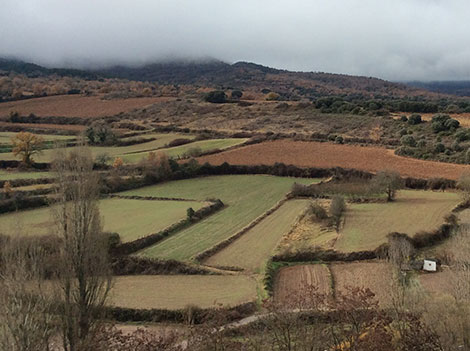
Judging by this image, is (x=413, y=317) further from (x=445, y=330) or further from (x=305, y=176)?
(x=305, y=176)

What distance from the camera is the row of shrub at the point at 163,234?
2903 centimetres

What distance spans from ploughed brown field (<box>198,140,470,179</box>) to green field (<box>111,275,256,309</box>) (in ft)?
95.2

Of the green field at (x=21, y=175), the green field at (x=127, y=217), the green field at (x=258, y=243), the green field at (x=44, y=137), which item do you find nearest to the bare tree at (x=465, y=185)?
the green field at (x=258, y=243)

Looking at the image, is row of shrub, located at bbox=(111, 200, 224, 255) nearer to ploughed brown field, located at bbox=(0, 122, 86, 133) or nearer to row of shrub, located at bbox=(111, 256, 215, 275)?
row of shrub, located at bbox=(111, 256, 215, 275)

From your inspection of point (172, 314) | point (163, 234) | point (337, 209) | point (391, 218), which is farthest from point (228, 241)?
point (391, 218)

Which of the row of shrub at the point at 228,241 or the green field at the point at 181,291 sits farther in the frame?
the row of shrub at the point at 228,241

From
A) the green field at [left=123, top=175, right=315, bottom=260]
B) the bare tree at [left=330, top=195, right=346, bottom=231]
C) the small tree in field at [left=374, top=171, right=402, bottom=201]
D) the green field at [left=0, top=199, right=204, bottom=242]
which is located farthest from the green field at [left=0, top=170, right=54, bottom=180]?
the small tree in field at [left=374, top=171, right=402, bottom=201]

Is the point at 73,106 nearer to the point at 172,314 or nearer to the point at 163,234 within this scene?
the point at 163,234

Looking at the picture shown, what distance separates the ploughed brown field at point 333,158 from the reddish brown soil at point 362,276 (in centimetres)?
2280

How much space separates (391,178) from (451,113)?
55.0 meters

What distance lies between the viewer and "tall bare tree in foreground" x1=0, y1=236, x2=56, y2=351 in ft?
41.0

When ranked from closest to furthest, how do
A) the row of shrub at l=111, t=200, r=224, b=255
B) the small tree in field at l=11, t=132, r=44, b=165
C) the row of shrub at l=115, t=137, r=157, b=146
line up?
the row of shrub at l=111, t=200, r=224, b=255 < the small tree in field at l=11, t=132, r=44, b=165 < the row of shrub at l=115, t=137, r=157, b=146

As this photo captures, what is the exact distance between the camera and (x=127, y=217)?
1391 inches

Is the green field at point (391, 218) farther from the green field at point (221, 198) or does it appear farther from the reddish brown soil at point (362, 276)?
the green field at point (221, 198)
